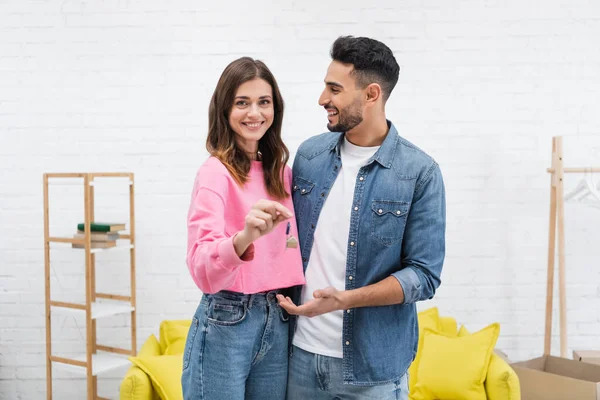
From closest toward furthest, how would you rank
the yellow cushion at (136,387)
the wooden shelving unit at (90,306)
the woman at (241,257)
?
the woman at (241,257) < the yellow cushion at (136,387) < the wooden shelving unit at (90,306)

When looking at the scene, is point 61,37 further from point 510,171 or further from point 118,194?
point 510,171

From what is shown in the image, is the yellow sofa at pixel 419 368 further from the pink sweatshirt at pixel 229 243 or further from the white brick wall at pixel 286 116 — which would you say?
the pink sweatshirt at pixel 229 243

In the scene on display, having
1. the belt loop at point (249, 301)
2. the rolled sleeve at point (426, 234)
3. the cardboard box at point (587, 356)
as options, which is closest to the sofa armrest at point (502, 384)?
the cardboard box at point (587, 356)

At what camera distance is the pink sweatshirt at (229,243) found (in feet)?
4.94

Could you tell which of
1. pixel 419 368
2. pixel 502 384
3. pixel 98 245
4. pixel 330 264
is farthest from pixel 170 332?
pixel 330 264

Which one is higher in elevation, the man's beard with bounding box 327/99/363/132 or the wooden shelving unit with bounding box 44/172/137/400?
the man's beard with bounding box 327/99/363/132

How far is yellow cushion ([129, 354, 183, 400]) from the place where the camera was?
9.84 ft

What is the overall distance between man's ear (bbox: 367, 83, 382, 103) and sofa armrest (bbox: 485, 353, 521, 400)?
1851mm

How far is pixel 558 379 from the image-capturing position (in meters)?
3.14

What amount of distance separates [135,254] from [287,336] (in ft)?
7.64

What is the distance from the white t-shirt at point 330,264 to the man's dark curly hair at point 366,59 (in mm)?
260

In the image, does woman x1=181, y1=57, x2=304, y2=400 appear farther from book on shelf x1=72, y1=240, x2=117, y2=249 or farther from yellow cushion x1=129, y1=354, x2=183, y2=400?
book on shelf x1=72, y1=240, x2=117, y2=249

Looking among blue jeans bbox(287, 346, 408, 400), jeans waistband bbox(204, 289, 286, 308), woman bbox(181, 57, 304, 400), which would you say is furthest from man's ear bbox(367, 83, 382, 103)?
blue jeans bbox(287, 346, 408, 400)

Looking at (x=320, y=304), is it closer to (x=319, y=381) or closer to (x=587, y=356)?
(x=319, y=381)
